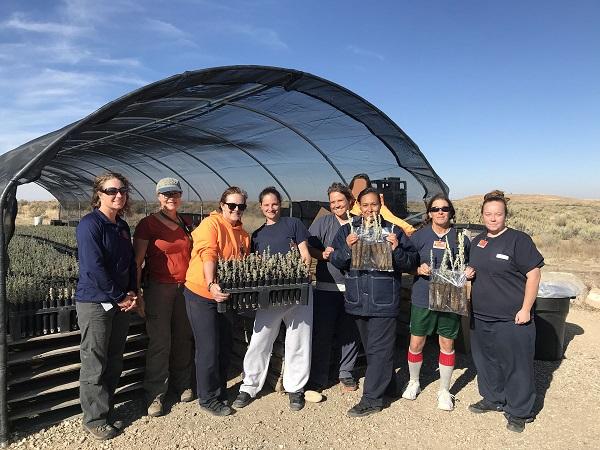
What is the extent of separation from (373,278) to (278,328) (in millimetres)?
950

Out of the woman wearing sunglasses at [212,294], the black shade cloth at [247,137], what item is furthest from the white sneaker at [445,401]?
the black shade cloth at [247,137]

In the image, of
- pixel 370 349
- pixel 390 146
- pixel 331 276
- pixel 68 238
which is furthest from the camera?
pixel 68 238

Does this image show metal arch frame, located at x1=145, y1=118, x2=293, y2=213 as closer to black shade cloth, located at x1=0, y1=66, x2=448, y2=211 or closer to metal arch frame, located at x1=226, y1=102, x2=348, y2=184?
black shade cloth, located at x1=0, y1=66, x2=448, y2=211

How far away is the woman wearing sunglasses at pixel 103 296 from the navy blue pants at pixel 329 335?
168cm

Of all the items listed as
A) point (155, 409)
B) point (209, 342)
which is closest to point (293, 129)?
point (209, 342)

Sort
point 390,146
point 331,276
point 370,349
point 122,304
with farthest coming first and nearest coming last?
point 390,146 → point 331,276 → point 370,349 → point 122,304

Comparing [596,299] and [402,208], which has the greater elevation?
[402,208]

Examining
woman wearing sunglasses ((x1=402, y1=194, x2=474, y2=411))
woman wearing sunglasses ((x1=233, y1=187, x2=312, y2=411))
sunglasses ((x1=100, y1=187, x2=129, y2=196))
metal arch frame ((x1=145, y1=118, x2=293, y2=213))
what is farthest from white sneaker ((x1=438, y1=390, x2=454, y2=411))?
metal arch frame ((x1=145, y1=118, x2=293, y2=213))

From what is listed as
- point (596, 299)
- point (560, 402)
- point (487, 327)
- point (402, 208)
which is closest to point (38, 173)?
point (487, 327)

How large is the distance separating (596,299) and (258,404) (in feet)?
23.1

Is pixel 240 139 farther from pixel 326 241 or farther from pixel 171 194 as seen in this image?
pixel 171 194

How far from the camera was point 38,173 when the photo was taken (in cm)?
341

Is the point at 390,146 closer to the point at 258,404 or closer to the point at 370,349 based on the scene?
the point at 370,349

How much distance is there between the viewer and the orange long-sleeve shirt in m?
3.58
